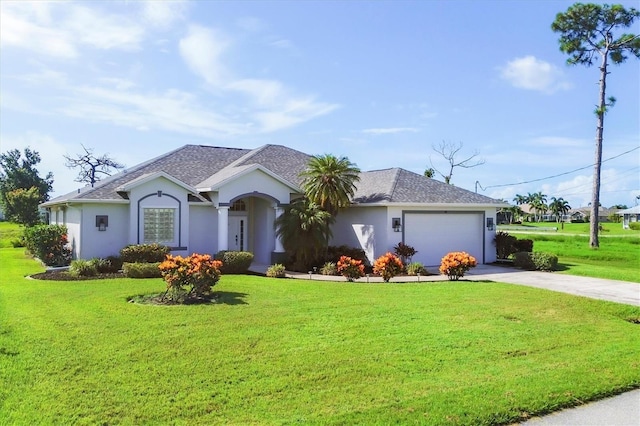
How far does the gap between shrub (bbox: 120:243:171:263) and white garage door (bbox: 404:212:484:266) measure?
1058 cm

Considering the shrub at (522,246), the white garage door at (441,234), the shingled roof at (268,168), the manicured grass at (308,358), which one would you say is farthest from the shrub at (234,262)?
the shrub at (522,246)

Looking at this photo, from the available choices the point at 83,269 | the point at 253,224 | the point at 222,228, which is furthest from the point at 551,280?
the point at 83,269

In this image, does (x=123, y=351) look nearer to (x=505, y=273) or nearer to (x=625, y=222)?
(x=505, y=273)

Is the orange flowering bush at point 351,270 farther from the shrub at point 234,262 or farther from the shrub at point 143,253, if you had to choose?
the shrub at point 143,253

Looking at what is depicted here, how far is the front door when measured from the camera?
23.8 m

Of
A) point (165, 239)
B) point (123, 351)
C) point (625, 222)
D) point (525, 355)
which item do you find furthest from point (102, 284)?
point (625, 222)

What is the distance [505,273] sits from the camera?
20188 millimetres

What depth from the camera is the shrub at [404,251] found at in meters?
20.7

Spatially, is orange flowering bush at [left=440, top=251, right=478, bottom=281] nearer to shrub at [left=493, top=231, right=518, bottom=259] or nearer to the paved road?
shrub at [left=493, top=231, right=518, bottom=259]

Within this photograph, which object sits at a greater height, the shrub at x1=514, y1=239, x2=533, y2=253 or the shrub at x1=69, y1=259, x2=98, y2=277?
the shrub at x1=514, y1=239, x2=533, y2=253

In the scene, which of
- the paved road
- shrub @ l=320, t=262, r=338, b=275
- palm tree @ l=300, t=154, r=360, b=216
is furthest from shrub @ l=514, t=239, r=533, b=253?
the paved road

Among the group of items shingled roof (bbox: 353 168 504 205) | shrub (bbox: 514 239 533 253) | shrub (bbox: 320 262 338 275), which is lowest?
shrub (bbox: 320 262 338 275)

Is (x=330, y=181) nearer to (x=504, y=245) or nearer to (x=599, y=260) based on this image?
(x=504, y=245)

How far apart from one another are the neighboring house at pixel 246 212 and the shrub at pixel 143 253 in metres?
0.90
